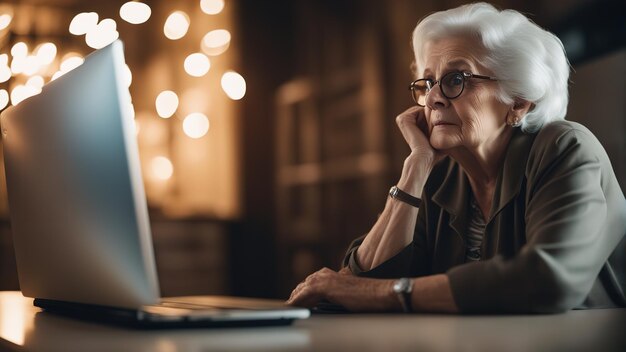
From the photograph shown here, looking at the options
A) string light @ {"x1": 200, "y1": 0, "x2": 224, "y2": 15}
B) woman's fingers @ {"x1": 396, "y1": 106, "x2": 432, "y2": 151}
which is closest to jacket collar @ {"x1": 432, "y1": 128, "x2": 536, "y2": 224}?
woman's fingers @ {"x1": 396, "y1": 106, "x2": 432, "y2": 151}

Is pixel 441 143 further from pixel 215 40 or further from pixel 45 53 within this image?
pixel 215 40

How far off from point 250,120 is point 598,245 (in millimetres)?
3847

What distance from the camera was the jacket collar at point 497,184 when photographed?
4.45 feet

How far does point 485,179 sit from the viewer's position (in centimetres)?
158

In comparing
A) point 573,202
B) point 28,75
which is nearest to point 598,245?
point 573,202

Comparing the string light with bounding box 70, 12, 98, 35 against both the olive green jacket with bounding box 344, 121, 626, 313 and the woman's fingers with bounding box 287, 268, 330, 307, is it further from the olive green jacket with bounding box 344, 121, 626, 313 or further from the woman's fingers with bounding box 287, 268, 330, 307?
the woman's fingers with bounding box 287, 268, 330, 307

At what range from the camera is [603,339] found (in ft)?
2.48

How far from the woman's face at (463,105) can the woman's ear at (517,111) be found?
12mm

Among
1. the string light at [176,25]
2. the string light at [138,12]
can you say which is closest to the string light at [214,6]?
the string light at [176,25]

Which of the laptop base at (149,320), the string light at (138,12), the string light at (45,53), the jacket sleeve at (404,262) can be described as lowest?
the jacket sleeve at (404,262)

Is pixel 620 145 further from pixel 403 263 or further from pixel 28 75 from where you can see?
pixel 28 75

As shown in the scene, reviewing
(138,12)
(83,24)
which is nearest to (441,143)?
(83,24)

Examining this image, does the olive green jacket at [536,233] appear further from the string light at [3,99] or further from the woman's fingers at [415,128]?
the string light at [3,99]

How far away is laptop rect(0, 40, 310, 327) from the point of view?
2.41ft
